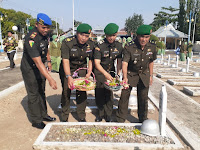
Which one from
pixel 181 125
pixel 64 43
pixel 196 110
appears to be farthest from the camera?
pixel 196 110

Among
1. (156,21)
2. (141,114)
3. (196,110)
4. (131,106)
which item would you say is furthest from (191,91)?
(156,21)

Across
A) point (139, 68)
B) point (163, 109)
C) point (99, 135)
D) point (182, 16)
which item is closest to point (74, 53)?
point (139, 68)

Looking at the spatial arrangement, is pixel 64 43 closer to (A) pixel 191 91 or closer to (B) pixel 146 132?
(B) pixel 146 132

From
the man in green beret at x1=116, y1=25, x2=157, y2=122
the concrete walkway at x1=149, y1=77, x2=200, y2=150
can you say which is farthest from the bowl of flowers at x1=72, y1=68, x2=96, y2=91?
the concrete walkway at x1=149, y1=77, x2=200, y2=150

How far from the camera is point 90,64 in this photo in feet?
12.3

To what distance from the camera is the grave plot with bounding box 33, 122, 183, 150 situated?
2809 millimetres

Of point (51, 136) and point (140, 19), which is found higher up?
point (140, 19)

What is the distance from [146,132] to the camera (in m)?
3.10

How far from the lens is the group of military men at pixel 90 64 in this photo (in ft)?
10.9

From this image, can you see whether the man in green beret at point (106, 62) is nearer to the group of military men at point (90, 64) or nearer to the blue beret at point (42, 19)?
the group of military men at point (90, 64)

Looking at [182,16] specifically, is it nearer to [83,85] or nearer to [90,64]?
[90,64]

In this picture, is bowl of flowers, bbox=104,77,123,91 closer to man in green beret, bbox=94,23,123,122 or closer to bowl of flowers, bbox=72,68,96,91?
man in green beret, bbox=94,23,123,122

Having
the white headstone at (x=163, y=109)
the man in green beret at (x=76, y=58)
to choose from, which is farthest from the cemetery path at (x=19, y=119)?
the white headstone at (x=163, y=109)

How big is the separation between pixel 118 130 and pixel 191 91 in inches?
161
